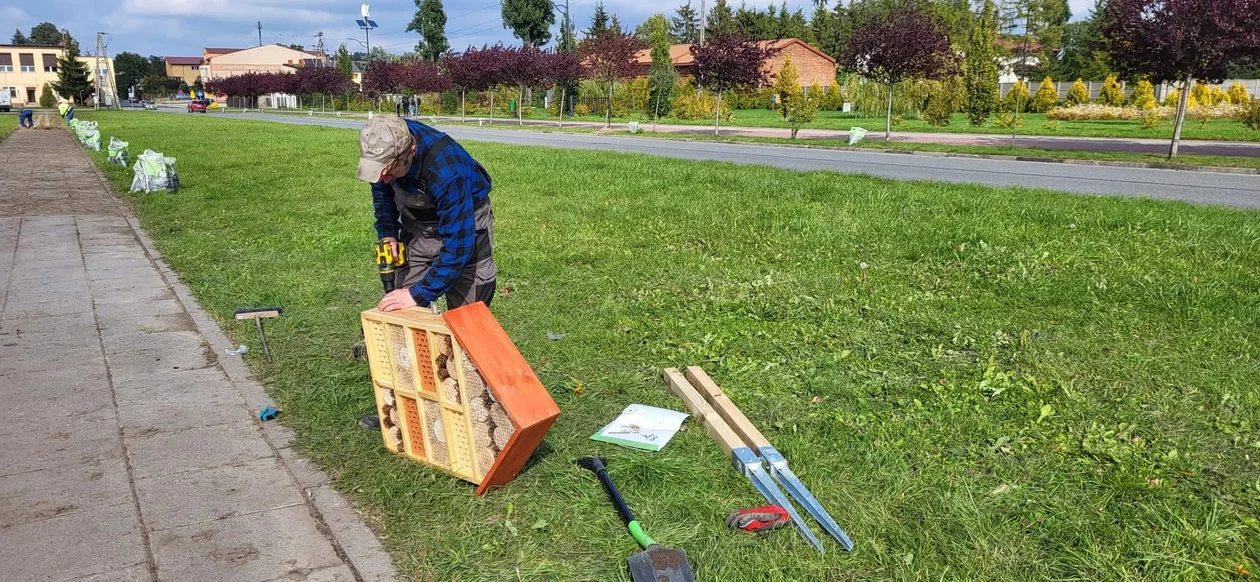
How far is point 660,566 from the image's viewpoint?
2.75 meters

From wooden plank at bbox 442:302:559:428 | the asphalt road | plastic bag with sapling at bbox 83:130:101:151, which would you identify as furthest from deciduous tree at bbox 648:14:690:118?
wooden plank at bbox 442:302:559:428

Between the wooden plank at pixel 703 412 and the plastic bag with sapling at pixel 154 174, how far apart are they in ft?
38.8

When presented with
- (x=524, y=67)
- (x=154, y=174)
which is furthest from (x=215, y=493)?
(x=524, y=67)

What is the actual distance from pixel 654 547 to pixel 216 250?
7.29 meters

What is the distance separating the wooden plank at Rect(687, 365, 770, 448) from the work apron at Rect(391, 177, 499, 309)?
4.06 ft

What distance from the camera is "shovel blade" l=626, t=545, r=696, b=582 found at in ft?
8.89

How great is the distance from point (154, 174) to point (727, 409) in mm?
12677

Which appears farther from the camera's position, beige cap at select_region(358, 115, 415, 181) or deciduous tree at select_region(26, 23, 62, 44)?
deciduous tree at select_region(26, 23, 62, 44)

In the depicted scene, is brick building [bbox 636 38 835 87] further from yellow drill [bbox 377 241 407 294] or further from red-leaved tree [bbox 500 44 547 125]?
yellow drill [bbox 377 241 407 294]

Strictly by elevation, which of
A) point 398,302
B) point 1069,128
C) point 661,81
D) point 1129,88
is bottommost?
point 398,302

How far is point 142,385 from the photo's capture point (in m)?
4.70

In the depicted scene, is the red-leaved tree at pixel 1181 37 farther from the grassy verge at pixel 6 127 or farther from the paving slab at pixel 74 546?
the grassy verge at pixel 6 127

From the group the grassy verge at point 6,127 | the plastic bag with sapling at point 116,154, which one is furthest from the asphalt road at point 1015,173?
the grassy verge at point 6,127

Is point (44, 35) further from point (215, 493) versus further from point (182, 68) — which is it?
point (215, 493)
